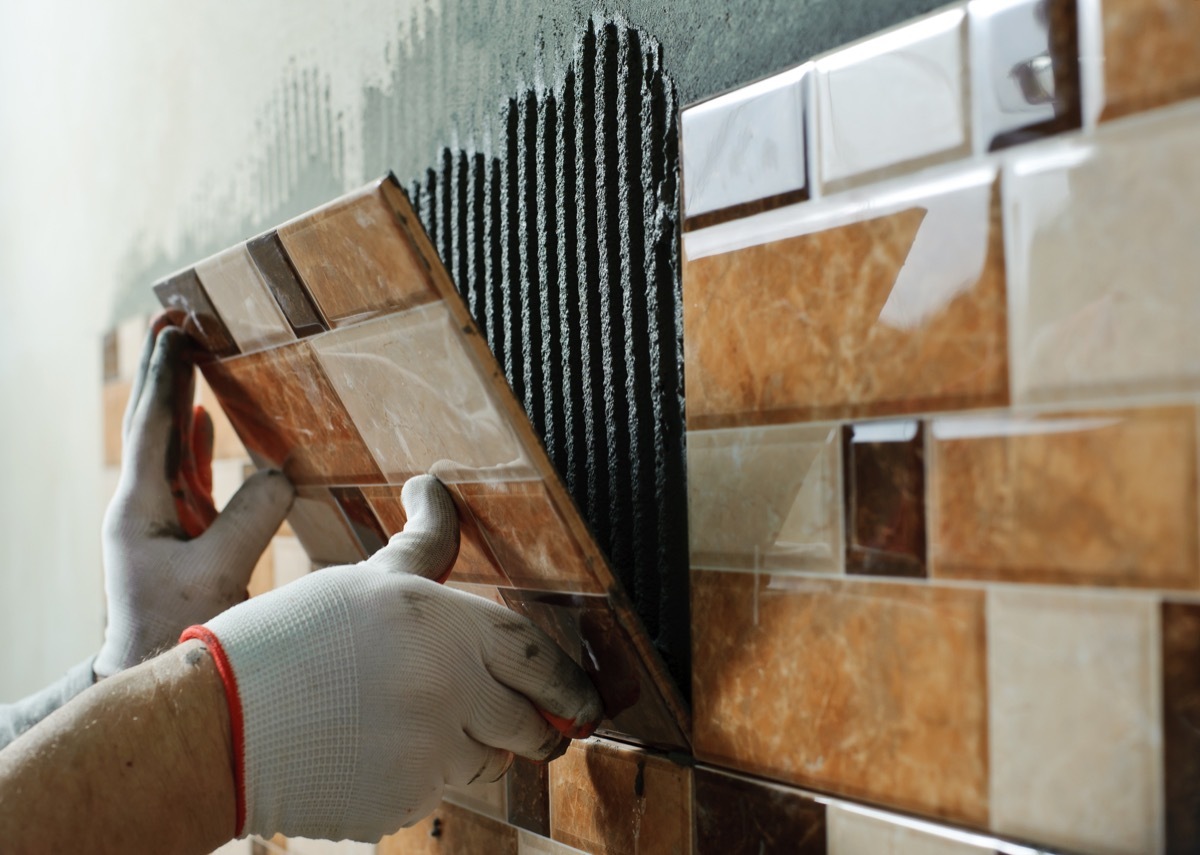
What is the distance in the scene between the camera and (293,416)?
90 cm

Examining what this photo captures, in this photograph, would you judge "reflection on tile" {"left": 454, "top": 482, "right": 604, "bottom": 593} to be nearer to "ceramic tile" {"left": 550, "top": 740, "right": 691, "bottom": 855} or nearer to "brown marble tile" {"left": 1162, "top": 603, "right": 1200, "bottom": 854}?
"ceramic tile" {"left": 550, "top": 740, "right": 691, "bottom": 855}

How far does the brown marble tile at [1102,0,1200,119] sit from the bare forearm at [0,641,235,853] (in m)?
0.64

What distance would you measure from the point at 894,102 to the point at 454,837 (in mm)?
832

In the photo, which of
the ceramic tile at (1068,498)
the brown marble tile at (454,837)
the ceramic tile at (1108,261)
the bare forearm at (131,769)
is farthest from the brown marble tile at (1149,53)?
the brown marble tile at (454,837)

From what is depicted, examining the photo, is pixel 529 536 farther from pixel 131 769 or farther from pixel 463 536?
pixel 131 769

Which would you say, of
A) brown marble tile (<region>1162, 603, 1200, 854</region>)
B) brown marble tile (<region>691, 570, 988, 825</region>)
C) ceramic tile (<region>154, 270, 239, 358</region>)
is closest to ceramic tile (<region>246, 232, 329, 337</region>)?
ceramic tile (<region>154, 270, 239, 358</region>)

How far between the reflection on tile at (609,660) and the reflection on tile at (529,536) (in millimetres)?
15

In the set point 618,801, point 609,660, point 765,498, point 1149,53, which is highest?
point 1149,53

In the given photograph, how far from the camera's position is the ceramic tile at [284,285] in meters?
0.72

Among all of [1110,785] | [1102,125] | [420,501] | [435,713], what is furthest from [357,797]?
[1102,125]

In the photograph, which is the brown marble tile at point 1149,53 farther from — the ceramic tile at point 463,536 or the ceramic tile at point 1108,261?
the ceramic tile at point 463,536

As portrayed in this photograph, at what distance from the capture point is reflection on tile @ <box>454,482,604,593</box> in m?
0.67

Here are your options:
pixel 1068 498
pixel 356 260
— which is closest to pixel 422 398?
pixel 356 260

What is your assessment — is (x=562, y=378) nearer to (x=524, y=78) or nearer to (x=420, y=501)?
(x=420, y=501)
